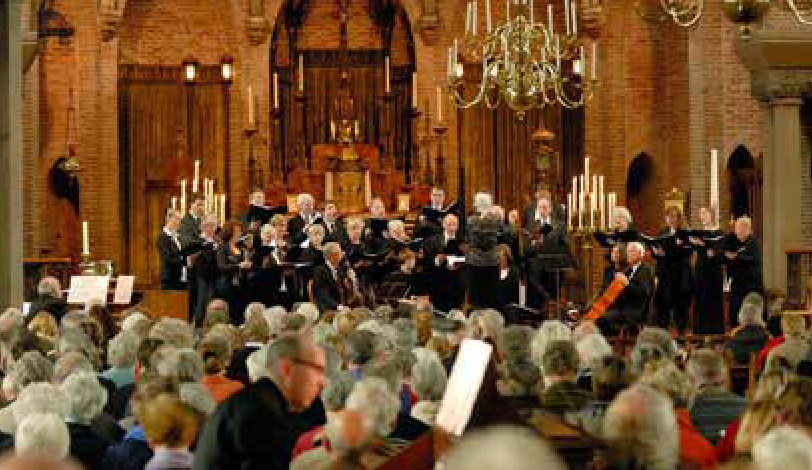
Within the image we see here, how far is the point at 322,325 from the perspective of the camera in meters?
11.1

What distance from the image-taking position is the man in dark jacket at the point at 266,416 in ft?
19.7

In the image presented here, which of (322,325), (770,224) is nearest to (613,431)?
(322,325)

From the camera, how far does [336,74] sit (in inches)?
1110

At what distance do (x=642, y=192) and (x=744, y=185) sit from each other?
2907 mm

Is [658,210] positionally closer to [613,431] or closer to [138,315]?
[138,315]

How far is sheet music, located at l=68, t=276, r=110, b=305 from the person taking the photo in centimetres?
1844

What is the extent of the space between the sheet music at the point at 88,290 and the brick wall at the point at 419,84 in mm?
7358

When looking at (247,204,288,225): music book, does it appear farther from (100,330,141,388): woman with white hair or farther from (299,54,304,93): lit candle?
(100,330,141,388): woman with white hair

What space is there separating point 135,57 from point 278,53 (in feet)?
7.35

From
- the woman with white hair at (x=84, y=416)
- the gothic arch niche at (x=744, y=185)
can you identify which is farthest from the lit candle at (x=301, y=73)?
the woman with white hair at (x=84, y=416)

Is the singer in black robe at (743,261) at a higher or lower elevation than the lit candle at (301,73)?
lower

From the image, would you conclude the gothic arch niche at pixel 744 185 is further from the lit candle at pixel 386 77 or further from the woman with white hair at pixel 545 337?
the woman with white hair at pixel 545 337

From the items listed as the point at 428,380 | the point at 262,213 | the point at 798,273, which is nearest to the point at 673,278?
the point at 798,273

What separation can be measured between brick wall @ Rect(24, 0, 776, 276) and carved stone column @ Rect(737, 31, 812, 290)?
Result: 15.0 ft
